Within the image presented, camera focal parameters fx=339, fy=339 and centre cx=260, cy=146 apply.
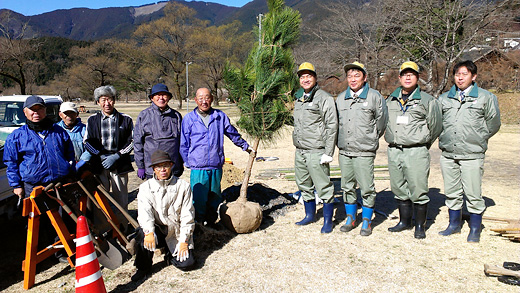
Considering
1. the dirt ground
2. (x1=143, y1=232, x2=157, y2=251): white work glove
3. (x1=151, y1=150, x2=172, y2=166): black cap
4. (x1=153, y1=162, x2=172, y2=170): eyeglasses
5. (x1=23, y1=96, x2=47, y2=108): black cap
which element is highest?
(x1=23, y1=96, x2=47, y2=108): black cap

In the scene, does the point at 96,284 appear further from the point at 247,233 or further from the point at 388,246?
the point at 388,246

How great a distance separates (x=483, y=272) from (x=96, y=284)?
3.60 metres

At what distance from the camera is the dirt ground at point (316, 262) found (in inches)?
125

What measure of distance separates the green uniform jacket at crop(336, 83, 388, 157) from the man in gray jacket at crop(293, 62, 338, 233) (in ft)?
0.63

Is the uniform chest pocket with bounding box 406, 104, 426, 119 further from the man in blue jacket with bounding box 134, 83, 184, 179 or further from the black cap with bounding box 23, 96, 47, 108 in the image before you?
the black cap with bounding box 23, 96, 47, 108

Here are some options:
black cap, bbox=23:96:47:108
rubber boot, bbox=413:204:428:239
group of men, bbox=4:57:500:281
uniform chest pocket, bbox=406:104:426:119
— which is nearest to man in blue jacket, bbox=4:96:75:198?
black cap, bbox=23:96:47:108

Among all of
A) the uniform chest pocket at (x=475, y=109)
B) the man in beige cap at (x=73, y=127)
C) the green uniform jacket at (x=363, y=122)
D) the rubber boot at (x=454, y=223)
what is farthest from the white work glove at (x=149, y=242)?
the uniform chest pocket at (x=475, y=109)

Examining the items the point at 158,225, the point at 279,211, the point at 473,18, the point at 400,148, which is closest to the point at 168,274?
the point at 158,225

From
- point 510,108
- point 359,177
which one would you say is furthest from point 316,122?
point 510,108

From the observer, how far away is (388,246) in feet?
13.1

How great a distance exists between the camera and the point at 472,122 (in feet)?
13.0

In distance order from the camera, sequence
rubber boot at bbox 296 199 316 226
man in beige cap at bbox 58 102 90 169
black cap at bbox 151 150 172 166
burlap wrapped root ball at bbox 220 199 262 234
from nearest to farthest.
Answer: black cap at bbox 151 150 172 166 → burlap wrapped root ball at bbox 220 199 262 234 → man in beige cap at bbox 58 102 90 169 → rubber boot at bbox 296 199 316 226

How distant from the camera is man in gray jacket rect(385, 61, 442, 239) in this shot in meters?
4.05

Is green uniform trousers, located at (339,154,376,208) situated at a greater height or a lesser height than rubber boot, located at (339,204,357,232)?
greater
